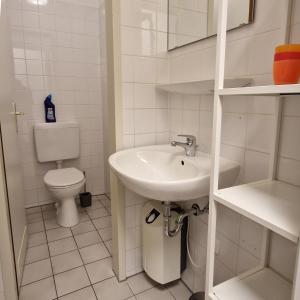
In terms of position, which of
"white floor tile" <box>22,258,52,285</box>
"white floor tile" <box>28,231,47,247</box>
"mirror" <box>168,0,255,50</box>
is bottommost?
"white floor tile" <box>22,258,52,285</box>

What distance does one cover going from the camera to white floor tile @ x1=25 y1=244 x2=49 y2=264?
1708mm

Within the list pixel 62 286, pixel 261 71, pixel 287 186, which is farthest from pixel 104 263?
pixel 261 71

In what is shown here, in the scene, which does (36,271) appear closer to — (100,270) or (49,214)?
(100,270)

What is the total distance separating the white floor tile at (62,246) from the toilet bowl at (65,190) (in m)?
0.23

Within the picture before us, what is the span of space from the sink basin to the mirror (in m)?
0.57

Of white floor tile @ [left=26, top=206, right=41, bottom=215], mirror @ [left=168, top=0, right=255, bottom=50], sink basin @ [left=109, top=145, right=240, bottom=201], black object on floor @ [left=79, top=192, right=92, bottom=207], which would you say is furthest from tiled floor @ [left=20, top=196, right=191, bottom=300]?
mirror @ [left=168, top=0, right=255, bottom=50]

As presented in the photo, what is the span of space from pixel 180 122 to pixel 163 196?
637 millimetres

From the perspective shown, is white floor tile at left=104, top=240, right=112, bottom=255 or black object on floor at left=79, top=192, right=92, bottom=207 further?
black object on floor at left=79, top=192, right=92, bottom=207

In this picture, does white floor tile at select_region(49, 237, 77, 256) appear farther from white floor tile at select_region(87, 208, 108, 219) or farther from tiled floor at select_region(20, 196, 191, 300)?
white floor tile at select_region(87, 208, 108, 219)

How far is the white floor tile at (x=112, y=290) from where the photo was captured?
1407mm

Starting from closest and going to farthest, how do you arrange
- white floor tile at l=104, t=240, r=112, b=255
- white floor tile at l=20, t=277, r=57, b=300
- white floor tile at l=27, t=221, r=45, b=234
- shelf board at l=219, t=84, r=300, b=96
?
shelf board at l=219, t=84, r=300, b=96
white floor tile at l=20, t=277, r=57, b=300
white floor tile at l=104, t=240, r=112, b=255
white floor tile at l=27, t=221, r=45, b=234

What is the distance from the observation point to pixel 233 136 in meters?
1.05

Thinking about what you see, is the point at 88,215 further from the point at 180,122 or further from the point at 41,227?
the point at 180,122

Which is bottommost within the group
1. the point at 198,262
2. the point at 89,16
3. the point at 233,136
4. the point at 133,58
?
the point at 198,262
